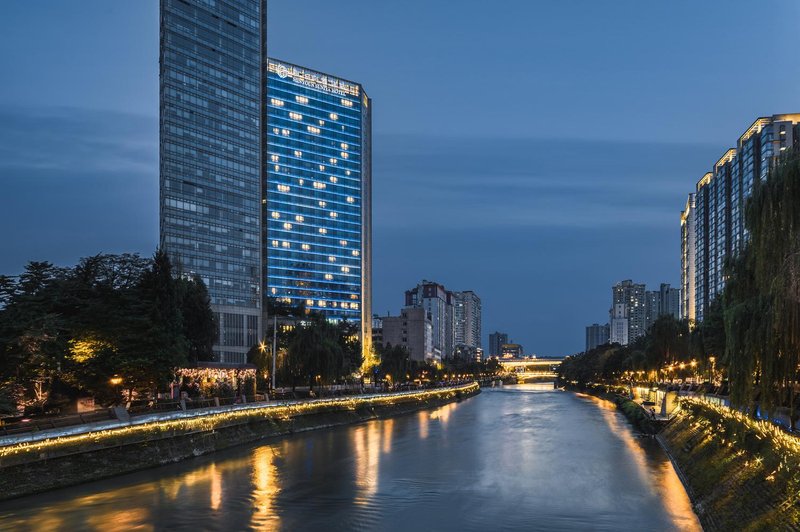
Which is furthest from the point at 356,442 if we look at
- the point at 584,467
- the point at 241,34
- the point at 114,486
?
the point at 241,34

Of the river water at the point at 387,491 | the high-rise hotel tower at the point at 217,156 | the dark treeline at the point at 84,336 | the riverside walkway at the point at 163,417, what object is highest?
the high-rise hotel tower at the point at 217,156

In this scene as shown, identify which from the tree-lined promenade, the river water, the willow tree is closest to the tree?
the tree-lined promenade

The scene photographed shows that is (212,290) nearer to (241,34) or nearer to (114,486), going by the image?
(241,34)

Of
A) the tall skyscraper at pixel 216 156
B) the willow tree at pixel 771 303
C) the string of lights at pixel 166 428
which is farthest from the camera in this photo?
the tall skyscraper at pixel 216 156

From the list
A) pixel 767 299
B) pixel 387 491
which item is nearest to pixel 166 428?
pixel 387 491

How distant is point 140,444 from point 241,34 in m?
141

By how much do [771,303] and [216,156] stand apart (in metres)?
144

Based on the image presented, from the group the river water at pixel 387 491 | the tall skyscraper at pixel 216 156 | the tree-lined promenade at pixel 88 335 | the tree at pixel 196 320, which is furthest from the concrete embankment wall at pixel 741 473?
the tall skyscraper at pixel 216 156

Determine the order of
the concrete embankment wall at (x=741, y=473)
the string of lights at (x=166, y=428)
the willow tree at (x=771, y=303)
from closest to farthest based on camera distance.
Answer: the concrete embankment wall at (x=741, y=473), the willow tree at (x=771, y=303), the string of lights at (x=166, y=428)

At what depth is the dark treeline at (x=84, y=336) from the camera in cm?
4616

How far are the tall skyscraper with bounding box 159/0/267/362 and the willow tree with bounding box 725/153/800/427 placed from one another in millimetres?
127966

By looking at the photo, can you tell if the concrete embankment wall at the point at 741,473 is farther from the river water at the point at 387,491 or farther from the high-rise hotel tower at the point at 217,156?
the high-rise hotel tower at the point at 217,156

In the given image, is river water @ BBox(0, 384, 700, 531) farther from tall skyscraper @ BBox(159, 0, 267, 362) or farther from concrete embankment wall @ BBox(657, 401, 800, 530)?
tall skyscraper @ BBox(159, 0, 267, 362)

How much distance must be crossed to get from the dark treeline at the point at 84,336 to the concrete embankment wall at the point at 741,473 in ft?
121
